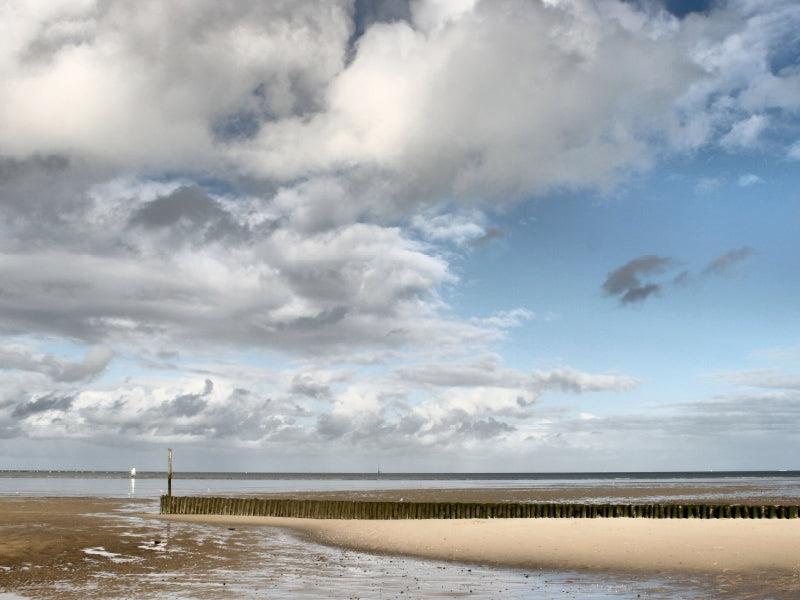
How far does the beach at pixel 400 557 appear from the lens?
16828 mm

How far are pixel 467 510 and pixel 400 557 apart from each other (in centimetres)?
1453

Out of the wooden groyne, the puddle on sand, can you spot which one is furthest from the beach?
the wooden groyne

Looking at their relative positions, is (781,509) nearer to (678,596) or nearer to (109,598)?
(678,596)

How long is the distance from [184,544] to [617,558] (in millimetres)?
15355

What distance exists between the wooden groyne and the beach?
3.36m

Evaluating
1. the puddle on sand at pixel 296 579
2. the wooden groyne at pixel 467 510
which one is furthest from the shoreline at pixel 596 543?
the wooden groyne at pixel 467 510

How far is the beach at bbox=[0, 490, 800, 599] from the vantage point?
55.2 ft

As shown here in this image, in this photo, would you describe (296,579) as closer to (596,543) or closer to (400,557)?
(400,557)

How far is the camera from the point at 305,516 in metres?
40.4

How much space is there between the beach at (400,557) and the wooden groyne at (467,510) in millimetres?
3358

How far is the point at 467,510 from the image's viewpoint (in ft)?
122

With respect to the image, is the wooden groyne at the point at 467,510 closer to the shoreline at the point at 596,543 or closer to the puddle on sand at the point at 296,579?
the shoreline at the point at 596,543

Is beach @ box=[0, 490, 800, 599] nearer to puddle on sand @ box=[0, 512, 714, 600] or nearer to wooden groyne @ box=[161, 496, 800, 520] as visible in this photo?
puddle on sand @ box=[0, 512, 714, 600]

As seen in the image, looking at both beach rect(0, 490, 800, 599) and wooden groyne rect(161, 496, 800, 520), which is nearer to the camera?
beach rect(0, 490, 800, 599)
